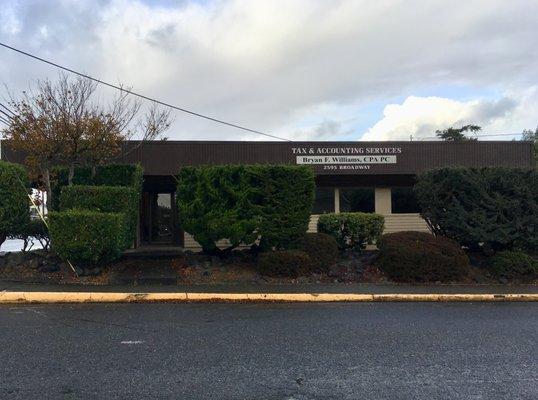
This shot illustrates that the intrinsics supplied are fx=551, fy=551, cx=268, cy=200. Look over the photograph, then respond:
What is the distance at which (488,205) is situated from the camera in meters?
13.4

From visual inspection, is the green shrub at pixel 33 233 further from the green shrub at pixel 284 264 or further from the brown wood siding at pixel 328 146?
the green shrub at pixel 284 264

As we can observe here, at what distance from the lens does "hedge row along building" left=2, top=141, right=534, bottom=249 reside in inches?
734

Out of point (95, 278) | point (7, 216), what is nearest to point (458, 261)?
point (95, 278)

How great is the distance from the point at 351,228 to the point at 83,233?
22.7 ft

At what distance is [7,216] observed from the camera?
41.7 feet

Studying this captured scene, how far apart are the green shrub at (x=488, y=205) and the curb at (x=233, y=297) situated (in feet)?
8.09

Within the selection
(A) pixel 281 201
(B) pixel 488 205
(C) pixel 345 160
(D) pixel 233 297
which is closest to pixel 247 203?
(A) pixel 281 201

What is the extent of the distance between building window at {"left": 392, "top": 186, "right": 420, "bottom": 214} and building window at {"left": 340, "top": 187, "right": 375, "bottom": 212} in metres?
0.86

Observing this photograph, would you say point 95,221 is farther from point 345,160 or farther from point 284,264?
point 345,160

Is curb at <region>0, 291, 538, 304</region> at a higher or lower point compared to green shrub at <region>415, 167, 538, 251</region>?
lower

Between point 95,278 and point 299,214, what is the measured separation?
4.92 m

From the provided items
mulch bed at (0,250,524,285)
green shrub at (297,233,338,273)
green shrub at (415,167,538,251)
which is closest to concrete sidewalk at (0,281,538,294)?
mulch bed at (0,250,524,285)

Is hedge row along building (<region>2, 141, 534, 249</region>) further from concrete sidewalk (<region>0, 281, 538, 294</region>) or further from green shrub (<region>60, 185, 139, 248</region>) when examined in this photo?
concrete sidewalk (<region>0, 281, 538, 294</region>)

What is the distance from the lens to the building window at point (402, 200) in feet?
71.5
